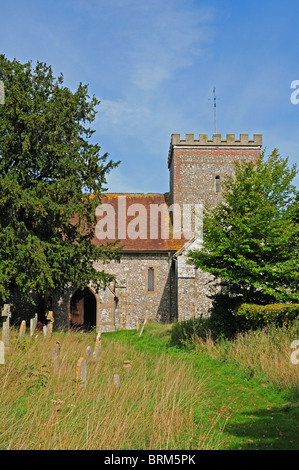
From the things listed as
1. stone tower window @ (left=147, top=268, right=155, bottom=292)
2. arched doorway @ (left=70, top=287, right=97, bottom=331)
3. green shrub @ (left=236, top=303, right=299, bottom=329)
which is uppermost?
stone tower window @ (left=147, top=268, right=155, bottom=292)

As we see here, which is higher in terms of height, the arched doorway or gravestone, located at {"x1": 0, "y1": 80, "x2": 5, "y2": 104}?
gravestone, located at {"x1": 0, "y1": 80, "x2": 5, "y2": 104}

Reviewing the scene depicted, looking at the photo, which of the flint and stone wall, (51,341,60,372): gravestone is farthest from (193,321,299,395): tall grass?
the flint and stone wall

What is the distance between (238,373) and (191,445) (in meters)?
5.03

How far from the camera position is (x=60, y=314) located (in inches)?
922

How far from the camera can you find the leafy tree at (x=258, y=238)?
13.0m

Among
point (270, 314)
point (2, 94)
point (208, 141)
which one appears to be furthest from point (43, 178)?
point (208, 141)

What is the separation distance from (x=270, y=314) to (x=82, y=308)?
1633 centimetres

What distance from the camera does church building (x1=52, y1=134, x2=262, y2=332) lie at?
22764 mm

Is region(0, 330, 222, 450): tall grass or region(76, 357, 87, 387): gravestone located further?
region(76, 357, 87, 387): gravestone

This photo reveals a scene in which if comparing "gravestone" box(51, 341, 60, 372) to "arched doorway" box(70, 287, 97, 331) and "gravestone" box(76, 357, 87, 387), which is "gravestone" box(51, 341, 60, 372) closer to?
"gravestone" box(76, 357, 87, 387)

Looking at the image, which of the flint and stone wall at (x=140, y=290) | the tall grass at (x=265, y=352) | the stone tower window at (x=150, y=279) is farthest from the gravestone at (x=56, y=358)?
the stone tower window at (x=150, y=279)

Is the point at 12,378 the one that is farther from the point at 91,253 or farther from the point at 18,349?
the point at 91,253

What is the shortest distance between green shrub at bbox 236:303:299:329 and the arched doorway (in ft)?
48.2

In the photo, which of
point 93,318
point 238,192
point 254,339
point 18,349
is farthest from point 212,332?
point 93,318
